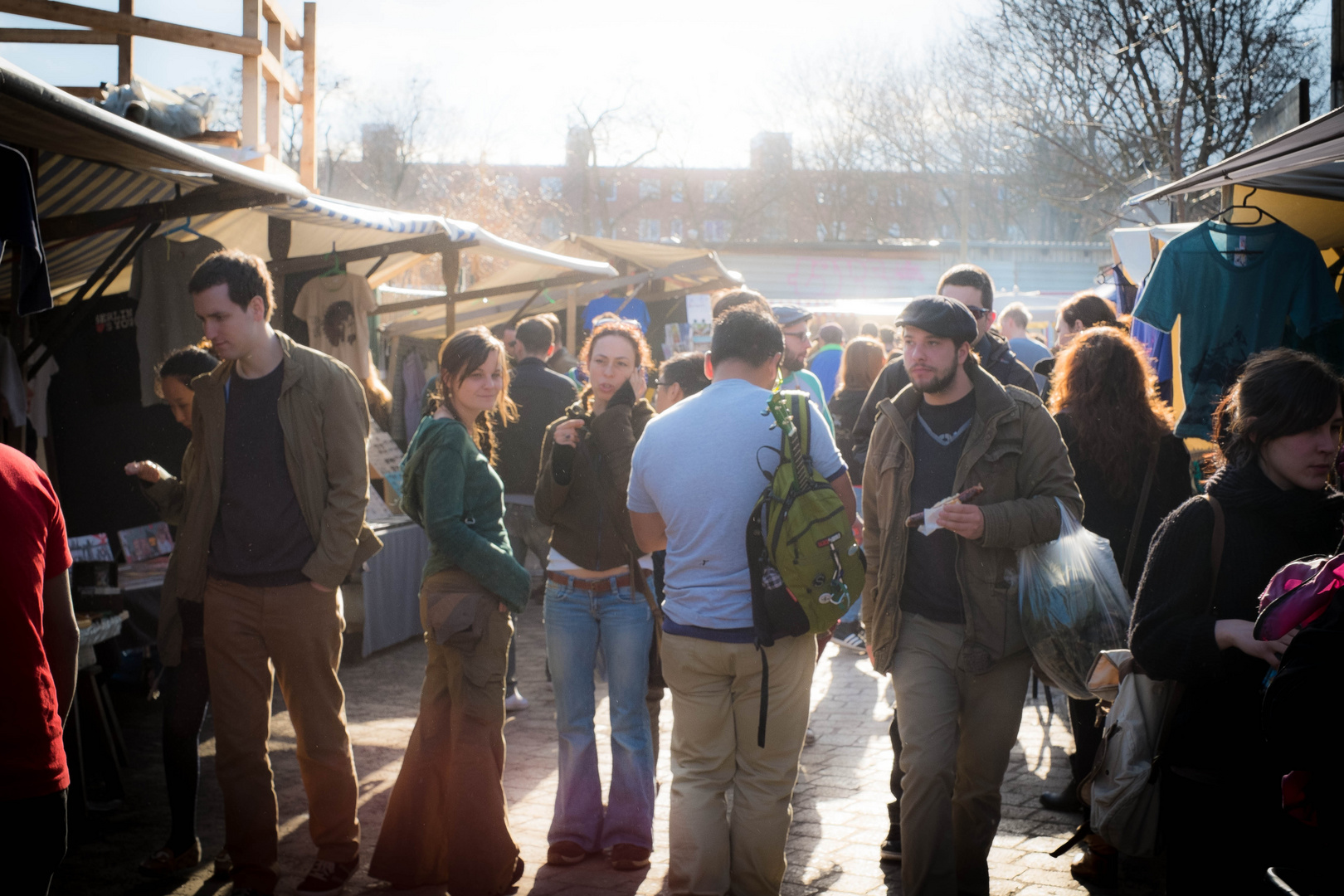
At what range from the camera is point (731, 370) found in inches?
151

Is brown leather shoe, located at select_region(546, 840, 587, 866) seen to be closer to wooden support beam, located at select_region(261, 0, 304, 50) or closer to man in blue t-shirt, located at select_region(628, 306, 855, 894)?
man in blue t-shirt, located at select_region(628, 306, 855, 894)

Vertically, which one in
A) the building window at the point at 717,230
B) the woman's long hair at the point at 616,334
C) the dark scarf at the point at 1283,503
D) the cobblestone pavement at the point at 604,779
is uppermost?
the building window at the point at 717,230

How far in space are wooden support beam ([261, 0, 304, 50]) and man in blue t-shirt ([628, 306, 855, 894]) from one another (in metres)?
6.64

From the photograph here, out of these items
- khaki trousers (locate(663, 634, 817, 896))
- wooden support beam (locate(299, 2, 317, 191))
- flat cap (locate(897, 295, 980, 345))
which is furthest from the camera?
wooden support beam (locate(299, 2, 317, 191))

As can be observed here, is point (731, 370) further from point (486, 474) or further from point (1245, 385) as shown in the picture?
point (1245, 385)

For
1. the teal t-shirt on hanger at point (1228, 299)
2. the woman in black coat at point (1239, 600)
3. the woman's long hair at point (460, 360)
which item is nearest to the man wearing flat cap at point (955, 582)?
the woman in black coat at point (1239, 600)

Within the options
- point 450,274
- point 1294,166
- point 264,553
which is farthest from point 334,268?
point 1294,166

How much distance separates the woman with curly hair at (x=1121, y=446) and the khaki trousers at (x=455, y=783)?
100 inches

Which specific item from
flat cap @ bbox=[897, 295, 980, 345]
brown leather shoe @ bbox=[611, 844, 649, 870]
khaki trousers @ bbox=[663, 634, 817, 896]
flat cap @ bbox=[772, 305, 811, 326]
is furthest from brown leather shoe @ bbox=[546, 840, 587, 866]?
flat cap @ bbox=[772, 305, 811, 326]

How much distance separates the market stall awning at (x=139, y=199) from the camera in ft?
12.7

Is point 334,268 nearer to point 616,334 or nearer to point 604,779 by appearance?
point 616,334

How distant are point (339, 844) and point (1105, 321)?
5.18 m

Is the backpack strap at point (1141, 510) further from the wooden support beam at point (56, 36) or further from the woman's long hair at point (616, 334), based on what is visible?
the wooden support beam at point (56, 36)

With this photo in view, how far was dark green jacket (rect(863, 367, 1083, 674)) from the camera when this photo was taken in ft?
12.5
